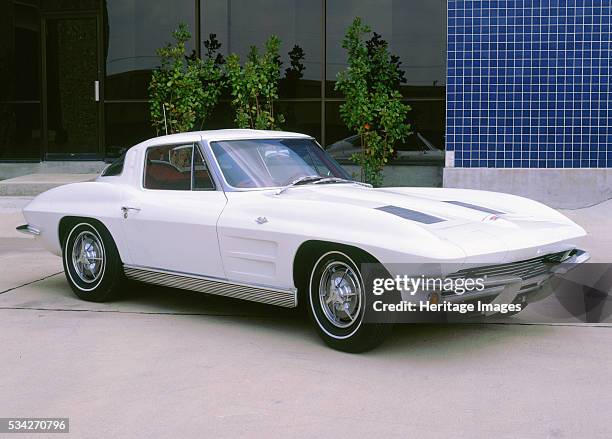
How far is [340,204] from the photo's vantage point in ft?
18.2

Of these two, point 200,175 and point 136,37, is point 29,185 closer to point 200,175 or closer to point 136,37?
point 136,37

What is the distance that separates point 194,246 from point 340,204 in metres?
1.21

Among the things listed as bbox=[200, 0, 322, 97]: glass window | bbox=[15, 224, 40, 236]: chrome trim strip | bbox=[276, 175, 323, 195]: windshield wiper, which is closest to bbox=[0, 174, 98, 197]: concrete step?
bbox=[200, 0, 322, 97]: glass window

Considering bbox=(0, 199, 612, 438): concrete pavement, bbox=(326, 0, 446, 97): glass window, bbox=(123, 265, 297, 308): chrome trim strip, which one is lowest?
bbox=(0, 199, 612, 438): concrete pavement

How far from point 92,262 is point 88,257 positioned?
0.19ft

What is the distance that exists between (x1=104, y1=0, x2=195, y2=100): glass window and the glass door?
0.30 m

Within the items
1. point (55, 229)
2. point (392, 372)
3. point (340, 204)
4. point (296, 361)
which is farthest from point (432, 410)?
point (55, 229)

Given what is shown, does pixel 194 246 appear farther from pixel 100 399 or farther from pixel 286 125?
pixel 286 125

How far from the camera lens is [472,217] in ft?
18.4

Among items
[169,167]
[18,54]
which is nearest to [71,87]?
[18,54]

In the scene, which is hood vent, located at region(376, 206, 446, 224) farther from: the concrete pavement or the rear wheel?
the rear wheel

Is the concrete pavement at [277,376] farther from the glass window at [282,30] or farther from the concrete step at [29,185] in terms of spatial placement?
the glass window at [282,30]

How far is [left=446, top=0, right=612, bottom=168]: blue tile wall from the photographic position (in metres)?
13.0

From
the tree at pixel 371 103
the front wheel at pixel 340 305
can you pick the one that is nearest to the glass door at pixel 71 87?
the tree at pixel 371 103
